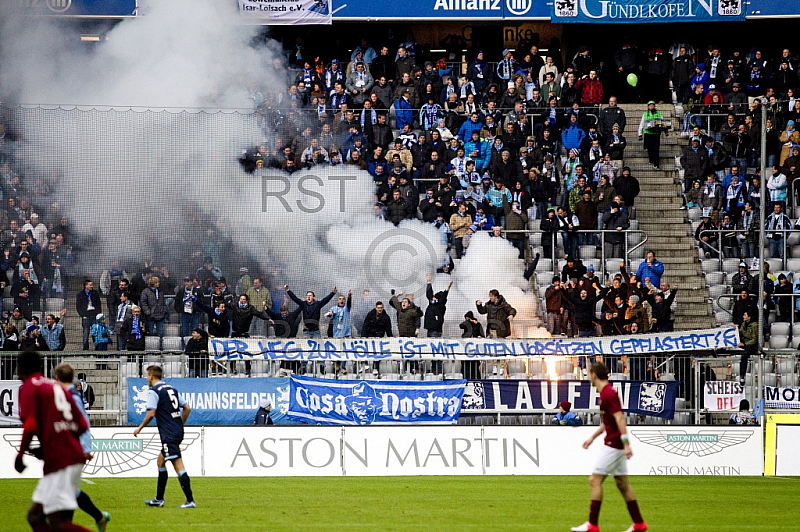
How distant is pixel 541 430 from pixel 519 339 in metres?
2.56

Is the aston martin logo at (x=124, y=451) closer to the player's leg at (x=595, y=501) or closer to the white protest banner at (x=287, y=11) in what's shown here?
the player's leg at (x=595, y=501)

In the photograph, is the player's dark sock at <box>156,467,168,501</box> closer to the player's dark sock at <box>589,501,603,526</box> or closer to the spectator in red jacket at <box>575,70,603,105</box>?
the player's dark sock at <box>589,501,603,526</box>

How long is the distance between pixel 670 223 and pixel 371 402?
29.1ft

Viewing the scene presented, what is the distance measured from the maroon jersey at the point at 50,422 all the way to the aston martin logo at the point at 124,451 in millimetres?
9130

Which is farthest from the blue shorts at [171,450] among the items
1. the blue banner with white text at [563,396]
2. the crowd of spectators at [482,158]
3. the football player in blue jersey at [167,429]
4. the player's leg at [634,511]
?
the crowd of spectators at [482,158]

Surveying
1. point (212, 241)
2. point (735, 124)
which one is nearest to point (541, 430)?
point (212, 241)

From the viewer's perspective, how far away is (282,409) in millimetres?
18266

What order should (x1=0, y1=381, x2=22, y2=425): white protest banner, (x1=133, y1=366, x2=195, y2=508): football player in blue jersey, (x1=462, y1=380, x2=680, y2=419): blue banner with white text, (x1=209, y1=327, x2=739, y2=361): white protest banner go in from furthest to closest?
(x1=209, y1=327, x2=739, y2=361): white protest banner < (x1=462, y1=380, x2=680, y2=419): blue banner with white text < (x1=0, y1=381, x2=22, y2=425): white protest banner < (x1=133, y1=366, x2=195, y2=508): football player in blue jersey

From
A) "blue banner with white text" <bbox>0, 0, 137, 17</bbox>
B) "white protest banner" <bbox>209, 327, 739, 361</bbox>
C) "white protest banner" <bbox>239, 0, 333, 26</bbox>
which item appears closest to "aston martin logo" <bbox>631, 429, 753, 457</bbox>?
"white protest banner" <bbox>209, 327, 739, 361</bbox>

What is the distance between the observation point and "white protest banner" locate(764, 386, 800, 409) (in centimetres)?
1825

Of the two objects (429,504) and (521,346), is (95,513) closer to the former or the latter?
(429,504)

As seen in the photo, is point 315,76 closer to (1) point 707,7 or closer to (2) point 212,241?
(2) point 212,241

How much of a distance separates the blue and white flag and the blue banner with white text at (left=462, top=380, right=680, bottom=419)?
37cm

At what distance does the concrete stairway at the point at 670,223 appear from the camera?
22.0 meters
